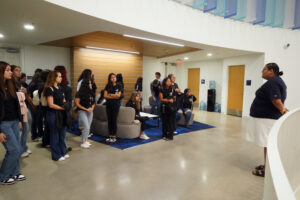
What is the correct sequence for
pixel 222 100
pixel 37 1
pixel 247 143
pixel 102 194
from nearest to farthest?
pixel 102 194
pixel 37 1
pixel 247 143
pixel 222 100

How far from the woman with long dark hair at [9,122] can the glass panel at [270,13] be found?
8.54 meters

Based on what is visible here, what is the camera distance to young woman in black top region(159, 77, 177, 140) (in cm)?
492

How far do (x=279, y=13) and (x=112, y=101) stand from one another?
7688mm

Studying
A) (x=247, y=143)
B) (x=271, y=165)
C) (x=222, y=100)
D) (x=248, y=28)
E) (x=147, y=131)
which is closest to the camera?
(x=271, y=165)

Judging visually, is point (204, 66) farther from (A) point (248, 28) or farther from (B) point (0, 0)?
(B) point (0, 0)

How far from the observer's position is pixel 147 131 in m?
5.80

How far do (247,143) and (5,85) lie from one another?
5126 mm

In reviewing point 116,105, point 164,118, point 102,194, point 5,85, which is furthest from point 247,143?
point 5,85

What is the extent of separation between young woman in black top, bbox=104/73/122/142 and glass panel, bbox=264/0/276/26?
664 cm

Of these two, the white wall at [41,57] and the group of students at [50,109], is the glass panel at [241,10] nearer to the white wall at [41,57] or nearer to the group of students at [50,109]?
the group of students at [50,109]

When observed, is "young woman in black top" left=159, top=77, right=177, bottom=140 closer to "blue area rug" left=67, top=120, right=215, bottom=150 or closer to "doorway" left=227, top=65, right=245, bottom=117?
"blue area rug" left=67, top=120, right=215, bottom=150

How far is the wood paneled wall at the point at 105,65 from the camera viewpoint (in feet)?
26.7

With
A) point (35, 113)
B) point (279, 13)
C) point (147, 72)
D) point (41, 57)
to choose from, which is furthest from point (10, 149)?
point (279, 13)

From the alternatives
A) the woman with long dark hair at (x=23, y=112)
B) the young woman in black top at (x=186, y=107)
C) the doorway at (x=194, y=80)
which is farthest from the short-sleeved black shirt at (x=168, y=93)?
the doorway at (x=194, y=80)
